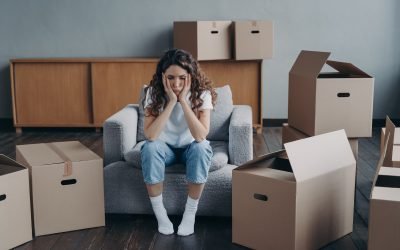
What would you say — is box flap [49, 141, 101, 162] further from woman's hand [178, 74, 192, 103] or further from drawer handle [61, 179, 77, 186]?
woman's hand [178, 74, 192, 103]

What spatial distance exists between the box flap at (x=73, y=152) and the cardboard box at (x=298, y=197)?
0.81 meters

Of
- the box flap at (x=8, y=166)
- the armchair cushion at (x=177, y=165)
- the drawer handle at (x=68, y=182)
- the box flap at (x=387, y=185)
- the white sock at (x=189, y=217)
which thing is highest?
the box flap at (x=387, y=185)

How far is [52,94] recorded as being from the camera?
559 cm

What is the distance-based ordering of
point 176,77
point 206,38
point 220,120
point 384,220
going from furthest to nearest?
point 206,38
point 220,120
point 176,77
point 384,220

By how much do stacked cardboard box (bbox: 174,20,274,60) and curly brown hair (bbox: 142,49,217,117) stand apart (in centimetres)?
218

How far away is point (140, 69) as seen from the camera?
5.48 metres

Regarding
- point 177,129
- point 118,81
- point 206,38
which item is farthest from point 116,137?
point 118,81

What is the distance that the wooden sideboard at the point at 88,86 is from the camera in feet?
18.0

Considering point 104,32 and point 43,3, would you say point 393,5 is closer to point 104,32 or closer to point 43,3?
point 104,32

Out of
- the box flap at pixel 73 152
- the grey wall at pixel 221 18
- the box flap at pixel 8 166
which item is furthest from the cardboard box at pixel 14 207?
the grey wall at pixel 221 18

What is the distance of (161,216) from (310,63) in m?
1.20

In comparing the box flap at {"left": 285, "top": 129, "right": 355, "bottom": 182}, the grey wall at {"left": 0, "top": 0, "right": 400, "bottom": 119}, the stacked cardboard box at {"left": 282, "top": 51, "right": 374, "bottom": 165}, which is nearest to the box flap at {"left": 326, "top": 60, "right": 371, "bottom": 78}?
the stacked cardboard box at {"left": 282, "top": 51, "right": 374, "bottom": 165}

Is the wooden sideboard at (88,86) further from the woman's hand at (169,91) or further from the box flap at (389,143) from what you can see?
the box flap at (389,143)

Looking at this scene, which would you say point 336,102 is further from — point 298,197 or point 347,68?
point 298,197
